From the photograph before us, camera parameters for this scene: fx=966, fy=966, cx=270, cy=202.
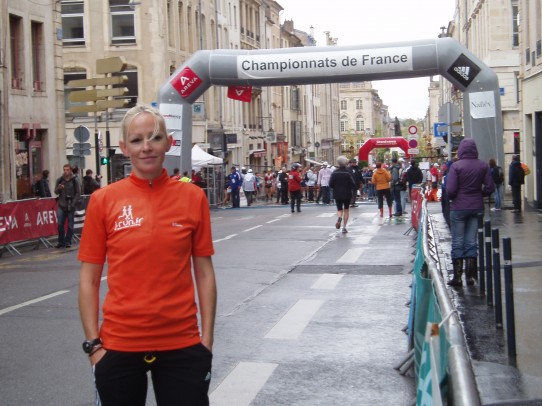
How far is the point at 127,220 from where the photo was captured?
3.95 meters

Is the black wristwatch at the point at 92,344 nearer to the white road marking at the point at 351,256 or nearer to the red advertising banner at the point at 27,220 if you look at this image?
the white road marking at the point at 351,256

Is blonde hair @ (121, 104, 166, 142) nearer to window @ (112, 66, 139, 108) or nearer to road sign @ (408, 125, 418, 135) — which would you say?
road sign @ (408, 125, 418, 135)

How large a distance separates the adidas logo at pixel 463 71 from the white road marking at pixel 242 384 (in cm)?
1621

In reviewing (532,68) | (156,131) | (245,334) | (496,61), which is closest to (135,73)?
(496,61)

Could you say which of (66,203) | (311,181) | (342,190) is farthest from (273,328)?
(311,181)

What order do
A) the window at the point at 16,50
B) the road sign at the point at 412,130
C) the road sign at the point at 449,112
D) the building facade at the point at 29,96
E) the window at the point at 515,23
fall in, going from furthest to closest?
the window at the point at 515,23, the road sign at the point at 412,130, the window at the point at 16,50, the building facade at the point at 29,96, the road sign at the point at 449,112

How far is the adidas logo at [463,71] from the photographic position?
908 inches

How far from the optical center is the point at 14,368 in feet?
26.5

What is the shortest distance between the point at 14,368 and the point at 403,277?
7360 millimetres

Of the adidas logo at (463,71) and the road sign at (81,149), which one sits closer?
the adidas logo at (463,71)

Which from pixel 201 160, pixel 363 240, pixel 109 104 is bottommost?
pixel 363 240

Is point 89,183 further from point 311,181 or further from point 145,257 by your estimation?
point 145,257

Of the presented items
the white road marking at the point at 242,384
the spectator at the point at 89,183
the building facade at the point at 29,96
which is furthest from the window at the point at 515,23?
the white road marking at the point at 242,384

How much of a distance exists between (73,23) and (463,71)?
93.7 feet
